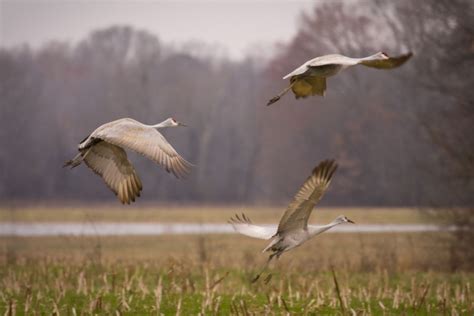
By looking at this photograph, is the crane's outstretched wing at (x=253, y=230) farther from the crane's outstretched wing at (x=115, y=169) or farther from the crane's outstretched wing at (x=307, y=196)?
the crane's outstretched wing at (x=115, y=169)

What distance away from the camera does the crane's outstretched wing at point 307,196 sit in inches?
360

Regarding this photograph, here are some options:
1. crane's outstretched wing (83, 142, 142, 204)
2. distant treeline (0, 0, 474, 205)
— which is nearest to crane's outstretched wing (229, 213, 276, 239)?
crane's outstretched wing (83, 142, 142, 204)

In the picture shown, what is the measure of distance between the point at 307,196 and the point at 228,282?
5.19 m

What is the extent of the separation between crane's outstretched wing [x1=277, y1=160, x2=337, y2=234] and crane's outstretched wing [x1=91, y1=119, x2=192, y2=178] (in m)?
1.30

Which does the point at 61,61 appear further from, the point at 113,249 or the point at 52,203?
the point at 113,249

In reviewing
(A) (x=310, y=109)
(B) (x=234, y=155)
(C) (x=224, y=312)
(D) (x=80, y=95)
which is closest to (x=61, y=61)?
(D) (x=80, y=95)

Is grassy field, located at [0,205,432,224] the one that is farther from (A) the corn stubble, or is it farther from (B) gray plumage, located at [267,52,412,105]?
(B) gray plumage, located at [267,52,412,105]

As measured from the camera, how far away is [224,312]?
1062 cm

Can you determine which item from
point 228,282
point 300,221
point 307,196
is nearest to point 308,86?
point 300,221

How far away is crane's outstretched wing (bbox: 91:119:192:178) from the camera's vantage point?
10.1 metres

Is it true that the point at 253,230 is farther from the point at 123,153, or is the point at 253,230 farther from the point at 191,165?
the point at 123,153

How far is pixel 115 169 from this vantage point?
1114 centimetres

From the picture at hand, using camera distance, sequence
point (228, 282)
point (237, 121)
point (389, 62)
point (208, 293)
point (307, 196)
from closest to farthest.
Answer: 1. point (389, 62)
2. point (307, 196)
3. point (208, 293)
4. point (228, 282)
5. point (237, 121)

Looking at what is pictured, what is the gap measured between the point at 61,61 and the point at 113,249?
1613 inches
